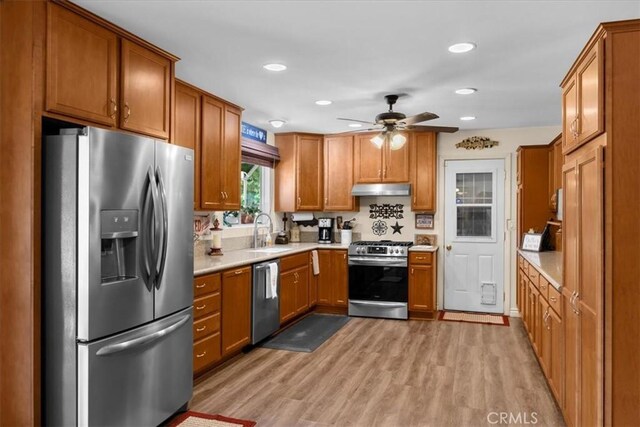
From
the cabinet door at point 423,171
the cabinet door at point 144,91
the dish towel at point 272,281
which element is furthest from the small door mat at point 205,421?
the cabinet door at point 423,171

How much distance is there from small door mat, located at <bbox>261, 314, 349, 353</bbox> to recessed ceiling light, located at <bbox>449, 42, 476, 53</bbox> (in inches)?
114

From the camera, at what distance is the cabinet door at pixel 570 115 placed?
7.85ft

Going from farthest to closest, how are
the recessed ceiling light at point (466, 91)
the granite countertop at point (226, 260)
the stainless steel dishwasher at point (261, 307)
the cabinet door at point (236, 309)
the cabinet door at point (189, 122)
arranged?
1. the stainless steel dishwasher at point (261, 307)
2. the recessed ceiling light at point (466, 91)
3. the cabinet door at point (236, 309)
4. the cabinet door at point (189, 122)
5. the granite countertop at point (226, 260)

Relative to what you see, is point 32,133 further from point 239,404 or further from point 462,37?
point 462,37

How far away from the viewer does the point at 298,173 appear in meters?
6.04

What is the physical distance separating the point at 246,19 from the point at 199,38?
43 cm

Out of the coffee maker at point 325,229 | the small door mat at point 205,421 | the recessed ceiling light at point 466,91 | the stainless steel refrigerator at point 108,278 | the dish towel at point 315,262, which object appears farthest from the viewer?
the coffee maker at point 325,229

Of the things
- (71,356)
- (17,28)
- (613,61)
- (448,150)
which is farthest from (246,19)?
(448,150)

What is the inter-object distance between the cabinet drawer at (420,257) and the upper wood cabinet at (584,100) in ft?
9.54

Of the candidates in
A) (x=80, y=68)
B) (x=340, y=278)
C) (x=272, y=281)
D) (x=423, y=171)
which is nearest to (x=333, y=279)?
(x=340, y=278)

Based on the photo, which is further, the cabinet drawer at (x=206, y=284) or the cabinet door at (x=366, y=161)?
the cabinet door at (x=366, y=161)

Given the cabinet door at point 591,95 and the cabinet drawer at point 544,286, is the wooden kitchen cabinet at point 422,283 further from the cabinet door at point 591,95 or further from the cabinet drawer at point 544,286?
the cabinet door at point 591,95

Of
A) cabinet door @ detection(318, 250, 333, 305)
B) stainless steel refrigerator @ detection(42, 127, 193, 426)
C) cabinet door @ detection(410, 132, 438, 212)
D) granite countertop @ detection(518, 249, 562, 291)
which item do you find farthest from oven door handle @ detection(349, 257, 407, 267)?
stainless steel refrigerator @ detection(42, 127, 193, 426)

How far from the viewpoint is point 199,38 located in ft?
8.98
